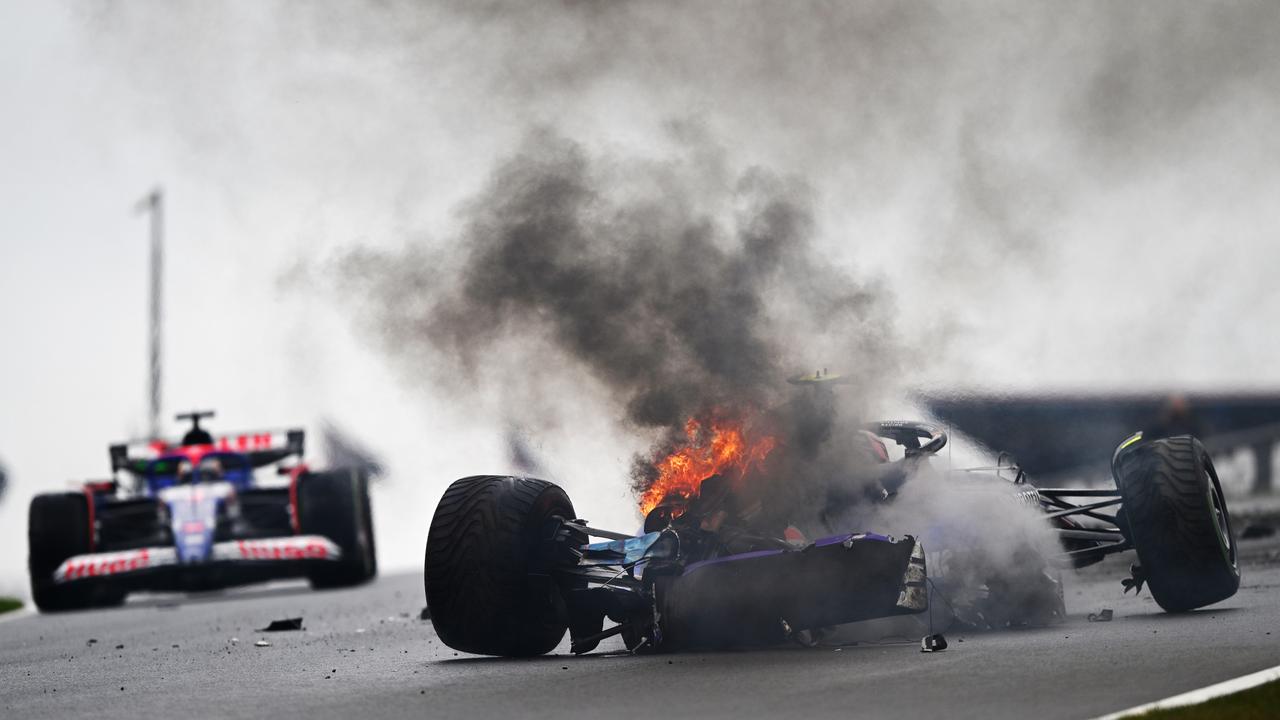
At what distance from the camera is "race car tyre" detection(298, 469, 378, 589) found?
778 inches

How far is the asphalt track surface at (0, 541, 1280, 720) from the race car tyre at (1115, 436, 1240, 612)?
197 millimetres

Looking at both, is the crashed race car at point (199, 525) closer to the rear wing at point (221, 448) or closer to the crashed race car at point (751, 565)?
the rear wing at point (221, 448)

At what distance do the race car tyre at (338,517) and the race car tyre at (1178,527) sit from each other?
1166 centimetres

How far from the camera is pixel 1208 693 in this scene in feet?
21.4

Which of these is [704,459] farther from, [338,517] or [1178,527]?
[338,517]

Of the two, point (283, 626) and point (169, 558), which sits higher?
point (169, 558)

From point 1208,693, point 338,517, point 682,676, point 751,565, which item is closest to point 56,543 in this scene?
point 338,517

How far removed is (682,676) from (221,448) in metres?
14.0

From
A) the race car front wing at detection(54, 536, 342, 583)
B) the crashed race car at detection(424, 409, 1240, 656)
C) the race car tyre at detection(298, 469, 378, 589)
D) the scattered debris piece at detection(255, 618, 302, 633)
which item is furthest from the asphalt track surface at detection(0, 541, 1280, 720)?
the race car tyre at detection(298, 469, 378, 589)

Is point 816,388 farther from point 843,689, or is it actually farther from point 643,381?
point 843,689

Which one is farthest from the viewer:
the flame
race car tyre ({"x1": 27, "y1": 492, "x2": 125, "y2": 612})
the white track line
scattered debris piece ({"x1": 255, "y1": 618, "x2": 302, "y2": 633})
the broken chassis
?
race car tyre ({"x1": 27, "y1": 492, "x2": 125, "y2": 612})

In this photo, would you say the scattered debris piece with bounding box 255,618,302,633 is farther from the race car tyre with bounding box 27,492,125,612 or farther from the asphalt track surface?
the race car tyre with bounding box 27,492,125,612

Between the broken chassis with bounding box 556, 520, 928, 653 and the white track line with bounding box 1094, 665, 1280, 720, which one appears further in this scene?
the broken chassis with bounding box 556, 520, 928, 653

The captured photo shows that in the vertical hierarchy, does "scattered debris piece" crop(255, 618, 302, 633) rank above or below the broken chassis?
below
